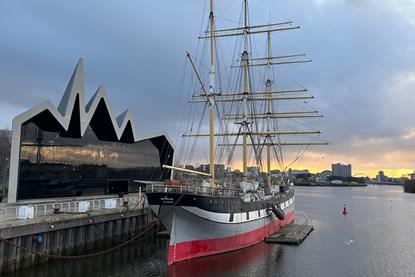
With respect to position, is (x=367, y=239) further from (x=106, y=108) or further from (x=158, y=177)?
(x=106, y=108)

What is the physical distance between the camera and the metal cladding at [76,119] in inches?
1113

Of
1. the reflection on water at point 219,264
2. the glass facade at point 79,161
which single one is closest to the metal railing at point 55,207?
the glass facade at point 79,161

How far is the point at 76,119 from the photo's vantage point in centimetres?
3588

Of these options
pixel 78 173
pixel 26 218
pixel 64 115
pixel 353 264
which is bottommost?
pixel 353 264

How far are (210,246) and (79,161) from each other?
1580 cm

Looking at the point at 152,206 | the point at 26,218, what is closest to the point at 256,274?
the point at 152,206

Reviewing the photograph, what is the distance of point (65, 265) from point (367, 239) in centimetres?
2887

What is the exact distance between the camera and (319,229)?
44656 mm

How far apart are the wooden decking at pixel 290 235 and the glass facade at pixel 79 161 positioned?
16.6 metres

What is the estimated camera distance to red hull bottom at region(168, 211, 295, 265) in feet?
79.7

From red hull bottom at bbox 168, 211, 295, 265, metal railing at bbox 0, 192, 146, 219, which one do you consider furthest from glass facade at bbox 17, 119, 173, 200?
red hull bottom at bbox 168, 211, 295, 265

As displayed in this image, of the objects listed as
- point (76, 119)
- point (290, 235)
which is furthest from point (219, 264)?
point (76, 119)

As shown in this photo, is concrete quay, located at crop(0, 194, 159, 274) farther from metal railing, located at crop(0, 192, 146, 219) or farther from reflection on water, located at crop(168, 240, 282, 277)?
reflection on water, located at crop(168, 240, 282, 277)

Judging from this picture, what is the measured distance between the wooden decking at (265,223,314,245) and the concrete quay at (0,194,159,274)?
35.9 feet
